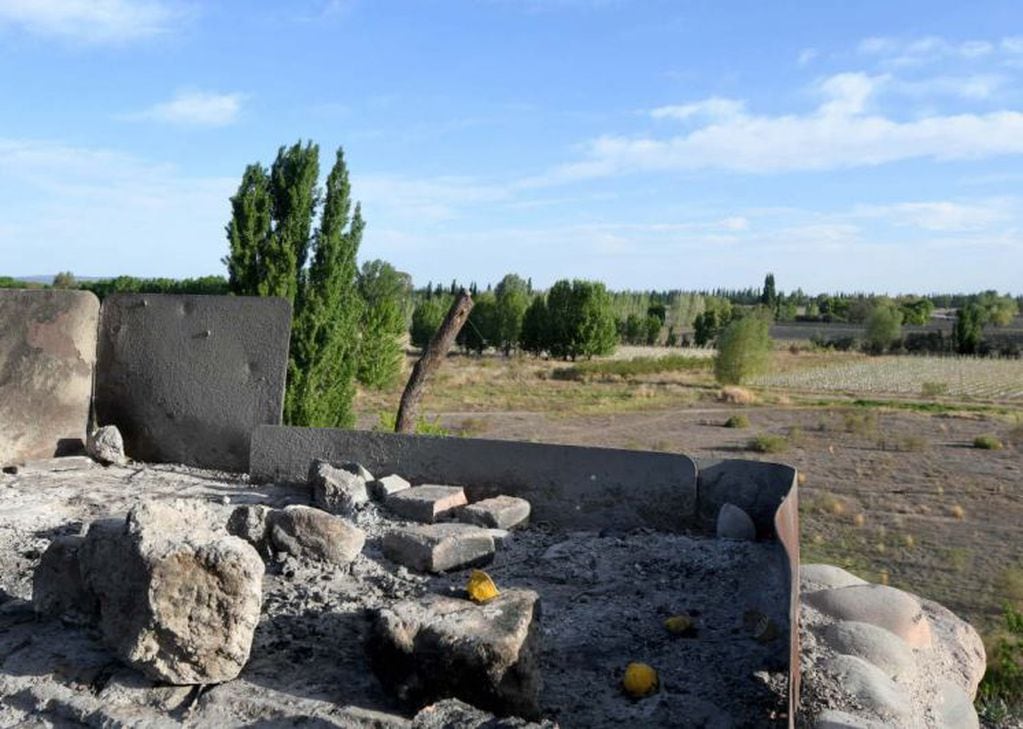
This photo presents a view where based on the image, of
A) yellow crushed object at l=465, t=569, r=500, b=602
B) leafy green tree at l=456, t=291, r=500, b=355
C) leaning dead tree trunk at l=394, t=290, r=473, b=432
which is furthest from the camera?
leafy green tree at l=456, t=291, r=500, b=355

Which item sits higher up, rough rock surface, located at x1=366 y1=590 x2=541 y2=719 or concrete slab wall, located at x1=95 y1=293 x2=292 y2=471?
concrete slab wall, located at x1=95 y1=293 x2=292 y2=471

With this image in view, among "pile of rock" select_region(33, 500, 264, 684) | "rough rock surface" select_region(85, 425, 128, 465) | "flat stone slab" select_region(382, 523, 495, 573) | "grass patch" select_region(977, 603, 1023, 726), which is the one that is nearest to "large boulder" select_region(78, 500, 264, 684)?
"pile of rock" select_region(33, 500, 264, 684)

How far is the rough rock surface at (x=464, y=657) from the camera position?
2766mm

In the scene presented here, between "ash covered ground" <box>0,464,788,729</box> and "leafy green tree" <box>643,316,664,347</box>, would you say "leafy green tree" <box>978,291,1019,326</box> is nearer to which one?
"leafy green tree" <box>643,316,664,347</box>

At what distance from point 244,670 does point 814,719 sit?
192cm

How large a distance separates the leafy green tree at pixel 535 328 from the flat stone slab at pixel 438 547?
151 feet

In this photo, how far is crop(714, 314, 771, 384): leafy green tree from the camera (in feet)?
138

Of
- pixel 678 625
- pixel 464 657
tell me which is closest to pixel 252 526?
pixel 464 657

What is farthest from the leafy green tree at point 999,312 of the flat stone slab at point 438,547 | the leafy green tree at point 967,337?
the flat stone slab at point 438,547

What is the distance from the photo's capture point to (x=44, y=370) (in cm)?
603

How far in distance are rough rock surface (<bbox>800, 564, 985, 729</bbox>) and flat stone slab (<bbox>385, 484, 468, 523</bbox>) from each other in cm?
186

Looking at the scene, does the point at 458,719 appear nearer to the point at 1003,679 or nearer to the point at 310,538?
the point at 310,538

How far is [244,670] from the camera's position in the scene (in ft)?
10.1

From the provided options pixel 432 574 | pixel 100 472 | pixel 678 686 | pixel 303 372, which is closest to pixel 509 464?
pixel 432 574
